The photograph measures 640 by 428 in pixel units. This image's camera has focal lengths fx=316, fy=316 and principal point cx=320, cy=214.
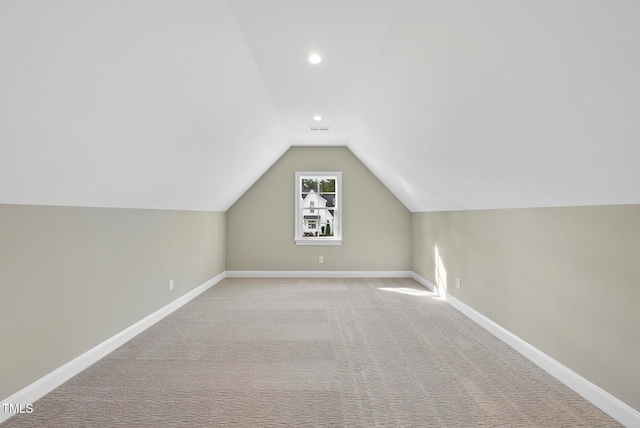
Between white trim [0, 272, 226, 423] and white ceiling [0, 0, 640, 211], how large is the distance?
111cm

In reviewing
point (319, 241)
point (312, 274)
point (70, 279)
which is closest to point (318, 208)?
point (319, 241)

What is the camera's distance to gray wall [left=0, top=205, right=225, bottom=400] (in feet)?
5.94

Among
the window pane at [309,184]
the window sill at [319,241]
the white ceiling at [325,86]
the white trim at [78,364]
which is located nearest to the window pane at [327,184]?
the window pane at [309,184]

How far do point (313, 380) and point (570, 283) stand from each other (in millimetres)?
1866

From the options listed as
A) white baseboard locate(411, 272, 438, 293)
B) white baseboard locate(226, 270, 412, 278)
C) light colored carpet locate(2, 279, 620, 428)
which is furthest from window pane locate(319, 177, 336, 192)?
light colored carpet locate(2, 279, 620, 428)

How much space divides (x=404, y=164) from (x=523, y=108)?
2.22m

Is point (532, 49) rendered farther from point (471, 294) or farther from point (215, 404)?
point (471, 294)

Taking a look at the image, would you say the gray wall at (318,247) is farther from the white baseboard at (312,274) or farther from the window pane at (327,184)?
the window pane at (327,184)

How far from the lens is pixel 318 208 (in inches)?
236

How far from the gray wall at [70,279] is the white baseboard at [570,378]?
11.1ft

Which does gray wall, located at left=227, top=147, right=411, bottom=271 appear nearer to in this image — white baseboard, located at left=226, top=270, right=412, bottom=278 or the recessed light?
white baseboard, located at left=226, top=270, right=412, bottom=278

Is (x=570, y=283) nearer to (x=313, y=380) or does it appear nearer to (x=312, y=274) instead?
(x=313, y=380)

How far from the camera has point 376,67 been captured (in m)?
2.65

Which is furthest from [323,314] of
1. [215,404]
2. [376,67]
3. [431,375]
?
[376,67]
